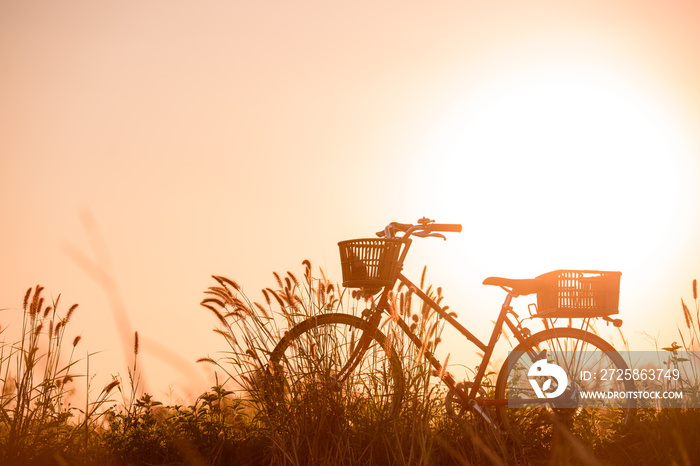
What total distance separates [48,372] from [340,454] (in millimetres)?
1839

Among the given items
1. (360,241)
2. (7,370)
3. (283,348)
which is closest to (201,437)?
(283,348)

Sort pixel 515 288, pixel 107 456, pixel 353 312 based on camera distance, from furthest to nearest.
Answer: pixel 515 288
pixel 353 312
pixel 107 456

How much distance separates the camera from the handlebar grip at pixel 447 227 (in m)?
5.26

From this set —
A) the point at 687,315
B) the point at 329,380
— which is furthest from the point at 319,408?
the point at 687,315

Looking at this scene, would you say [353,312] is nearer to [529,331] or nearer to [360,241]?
[360,241]

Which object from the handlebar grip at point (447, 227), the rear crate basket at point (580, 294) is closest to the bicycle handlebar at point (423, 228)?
the handlebar grip at point (447, 227)

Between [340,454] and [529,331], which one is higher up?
[529,331]

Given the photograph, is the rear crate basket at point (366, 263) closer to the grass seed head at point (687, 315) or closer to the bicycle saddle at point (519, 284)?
the bicycle saddle at point (519, 284)

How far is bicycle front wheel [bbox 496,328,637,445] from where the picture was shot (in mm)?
5184

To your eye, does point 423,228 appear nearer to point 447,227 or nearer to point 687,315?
point 447,227

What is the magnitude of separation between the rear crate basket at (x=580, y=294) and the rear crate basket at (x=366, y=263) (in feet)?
3.84

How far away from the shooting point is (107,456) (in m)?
4.68

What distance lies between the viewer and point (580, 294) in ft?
17.2

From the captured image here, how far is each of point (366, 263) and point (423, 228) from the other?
1.83 ft
